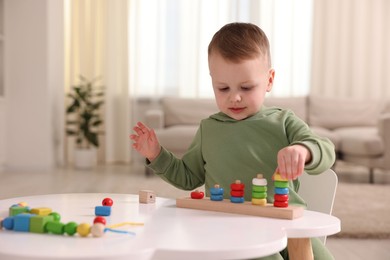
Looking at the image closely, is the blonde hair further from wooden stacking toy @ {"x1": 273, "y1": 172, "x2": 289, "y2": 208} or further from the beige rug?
the beige rug

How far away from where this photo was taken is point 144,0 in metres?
6.76

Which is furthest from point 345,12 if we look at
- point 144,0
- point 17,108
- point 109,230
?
point 109,230

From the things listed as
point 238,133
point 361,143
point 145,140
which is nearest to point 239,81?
point 238,133

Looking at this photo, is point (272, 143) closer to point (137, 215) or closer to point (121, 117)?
point (137, 215)

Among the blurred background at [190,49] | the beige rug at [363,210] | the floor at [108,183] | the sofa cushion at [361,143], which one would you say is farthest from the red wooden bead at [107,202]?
the blurred background at [190,49]

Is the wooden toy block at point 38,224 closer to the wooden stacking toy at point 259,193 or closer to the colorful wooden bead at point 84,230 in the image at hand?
the colorful wooden bead at point 84,230

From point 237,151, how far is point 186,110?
4655mm

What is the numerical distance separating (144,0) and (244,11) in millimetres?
1151

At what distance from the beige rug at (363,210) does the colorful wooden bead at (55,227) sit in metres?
2.16

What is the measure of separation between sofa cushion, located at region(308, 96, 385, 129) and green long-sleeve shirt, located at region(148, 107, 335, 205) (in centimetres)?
470

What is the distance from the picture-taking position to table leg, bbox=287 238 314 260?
1123 mm

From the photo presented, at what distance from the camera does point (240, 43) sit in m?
1.34

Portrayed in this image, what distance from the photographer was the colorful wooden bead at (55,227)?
93cm

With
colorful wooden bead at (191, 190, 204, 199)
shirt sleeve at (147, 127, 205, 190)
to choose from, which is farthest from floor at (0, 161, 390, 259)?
colorful wooden bead at (191, 190, 204, 199)
